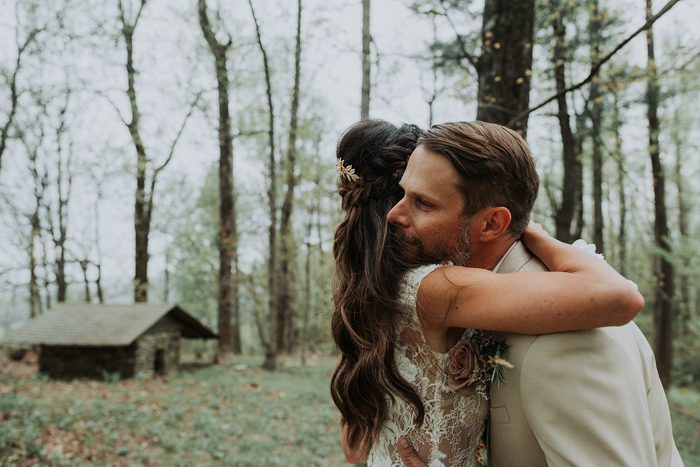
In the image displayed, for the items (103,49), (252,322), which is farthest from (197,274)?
(103,49)

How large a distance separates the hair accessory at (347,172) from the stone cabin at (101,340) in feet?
46.9

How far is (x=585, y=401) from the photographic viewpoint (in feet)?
4.26

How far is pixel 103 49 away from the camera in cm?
1451

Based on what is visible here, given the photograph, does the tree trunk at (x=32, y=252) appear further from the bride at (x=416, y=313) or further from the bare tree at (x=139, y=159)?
the bride at (x=416, y=313)

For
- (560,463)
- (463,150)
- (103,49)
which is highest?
(103,49)

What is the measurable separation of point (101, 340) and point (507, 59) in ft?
49.9

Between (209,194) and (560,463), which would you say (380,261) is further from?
(209,194)

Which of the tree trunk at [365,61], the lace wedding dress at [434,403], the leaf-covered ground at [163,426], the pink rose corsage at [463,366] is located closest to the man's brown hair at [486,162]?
the lace wedding dress at [434,403]

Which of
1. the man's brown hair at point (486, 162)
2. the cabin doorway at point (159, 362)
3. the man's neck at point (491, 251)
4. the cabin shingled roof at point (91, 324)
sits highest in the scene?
the man's brown hair at point (486, 162)

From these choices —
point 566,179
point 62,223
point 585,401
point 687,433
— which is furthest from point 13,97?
point 687,433

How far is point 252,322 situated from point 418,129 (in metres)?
38.7

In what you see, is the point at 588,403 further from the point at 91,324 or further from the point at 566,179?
the point at 91,324

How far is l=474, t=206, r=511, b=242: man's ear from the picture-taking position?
5.69 feet

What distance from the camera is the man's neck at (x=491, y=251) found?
1.89 metres
